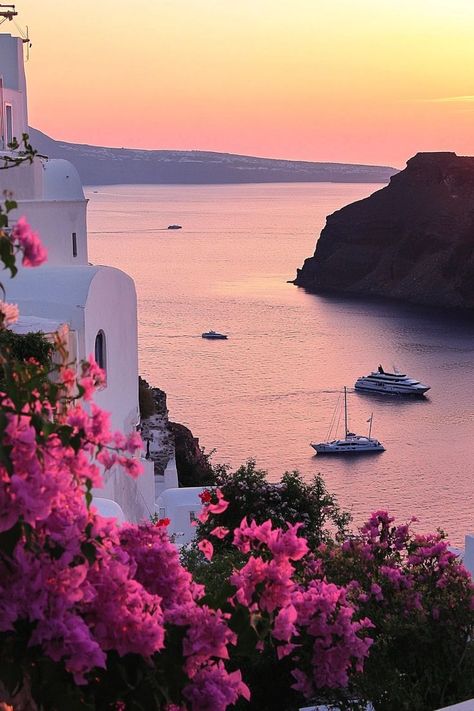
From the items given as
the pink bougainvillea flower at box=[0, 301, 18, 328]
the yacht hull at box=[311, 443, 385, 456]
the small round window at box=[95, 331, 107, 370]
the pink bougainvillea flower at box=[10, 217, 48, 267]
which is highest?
the pink bougainvillea flower at box=[10, 217, 48, 267]

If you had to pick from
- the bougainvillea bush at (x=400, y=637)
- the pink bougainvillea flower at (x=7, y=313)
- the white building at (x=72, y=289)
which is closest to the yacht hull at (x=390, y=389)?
the white building at (x=72, y=289)

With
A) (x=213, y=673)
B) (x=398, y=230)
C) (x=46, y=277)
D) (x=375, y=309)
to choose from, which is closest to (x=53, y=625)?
(x=213, y=673)

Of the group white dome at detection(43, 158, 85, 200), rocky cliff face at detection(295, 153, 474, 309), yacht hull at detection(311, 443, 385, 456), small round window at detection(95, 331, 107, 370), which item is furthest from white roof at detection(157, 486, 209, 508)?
rocky cliff face at detection(295, 153, 474, 309)

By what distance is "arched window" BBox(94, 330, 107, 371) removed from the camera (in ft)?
41.1

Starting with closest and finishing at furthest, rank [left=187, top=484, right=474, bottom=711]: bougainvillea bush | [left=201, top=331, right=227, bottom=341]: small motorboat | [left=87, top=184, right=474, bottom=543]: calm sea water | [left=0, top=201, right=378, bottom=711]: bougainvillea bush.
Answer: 1. [left=0, top=201, right=378, bottom=711]: bougainvillea bush
2. [left=187, top=484, right=474, bottom=711]: bougainvillea bush
3. [left=87, top=184, right=474, bottom=543]: calm sea water
4. [left=201, top=331, right=227, bottom=341]: small motorboat

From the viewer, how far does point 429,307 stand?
85625 mm

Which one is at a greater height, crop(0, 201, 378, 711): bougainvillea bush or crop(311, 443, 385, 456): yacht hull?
crop(0, 201, 378, 711): bougainvillea bush

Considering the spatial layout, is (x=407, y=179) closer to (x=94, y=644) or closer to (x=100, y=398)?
(x=100, y=398)

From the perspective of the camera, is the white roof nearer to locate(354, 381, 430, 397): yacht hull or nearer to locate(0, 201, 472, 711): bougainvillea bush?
locate(0, 201, 472, 711): bougainvillea bush

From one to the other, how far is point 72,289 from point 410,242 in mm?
88019

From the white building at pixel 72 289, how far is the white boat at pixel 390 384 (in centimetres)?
3373

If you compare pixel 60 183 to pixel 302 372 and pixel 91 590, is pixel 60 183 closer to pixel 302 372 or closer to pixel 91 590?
pixel 91 590

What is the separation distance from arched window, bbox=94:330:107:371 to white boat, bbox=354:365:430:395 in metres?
37.8

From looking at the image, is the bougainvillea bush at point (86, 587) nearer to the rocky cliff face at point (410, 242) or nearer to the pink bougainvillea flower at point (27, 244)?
the pink bougainvillea flower at point (27, 244)
